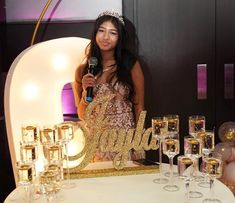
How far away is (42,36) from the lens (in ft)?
10.6

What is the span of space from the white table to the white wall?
1.58m

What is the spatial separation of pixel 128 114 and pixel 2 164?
1149mm

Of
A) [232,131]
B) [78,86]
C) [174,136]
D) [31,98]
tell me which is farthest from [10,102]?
[232,131]

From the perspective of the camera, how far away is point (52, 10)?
3238 mm

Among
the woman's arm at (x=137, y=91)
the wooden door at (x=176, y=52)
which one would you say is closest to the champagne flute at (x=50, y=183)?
the woman's arm at (x=137, y=91)

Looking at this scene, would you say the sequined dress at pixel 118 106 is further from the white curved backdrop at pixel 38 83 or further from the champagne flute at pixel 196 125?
the champagne flute at pixel 196 125

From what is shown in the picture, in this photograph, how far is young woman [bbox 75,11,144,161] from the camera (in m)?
2.68

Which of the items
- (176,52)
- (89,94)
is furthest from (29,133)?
(176,52)

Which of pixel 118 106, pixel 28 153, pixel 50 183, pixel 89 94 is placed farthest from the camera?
pixel 118 106

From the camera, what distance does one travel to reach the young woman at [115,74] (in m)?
2.68

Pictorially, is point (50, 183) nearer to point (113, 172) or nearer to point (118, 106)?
point (113, 172)

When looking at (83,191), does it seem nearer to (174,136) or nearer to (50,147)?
(50,147)

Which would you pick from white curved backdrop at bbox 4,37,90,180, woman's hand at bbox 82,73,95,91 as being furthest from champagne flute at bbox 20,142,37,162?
woman's hand at bbox 82,73,95,91

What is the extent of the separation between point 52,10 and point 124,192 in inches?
71.8
